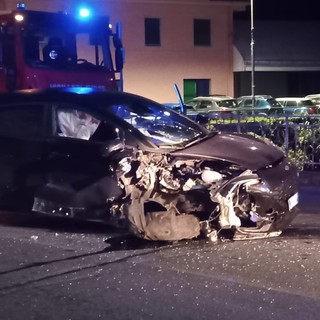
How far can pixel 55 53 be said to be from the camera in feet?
48.6

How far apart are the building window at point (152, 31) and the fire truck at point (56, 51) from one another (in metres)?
22.2

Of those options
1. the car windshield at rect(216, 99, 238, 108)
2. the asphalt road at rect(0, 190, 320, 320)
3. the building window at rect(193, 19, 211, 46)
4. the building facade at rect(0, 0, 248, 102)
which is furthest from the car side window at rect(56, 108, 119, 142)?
the building window at rect(193, 19, 211, 46)

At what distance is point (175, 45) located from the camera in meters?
38.5

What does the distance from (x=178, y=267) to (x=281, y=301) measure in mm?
1371

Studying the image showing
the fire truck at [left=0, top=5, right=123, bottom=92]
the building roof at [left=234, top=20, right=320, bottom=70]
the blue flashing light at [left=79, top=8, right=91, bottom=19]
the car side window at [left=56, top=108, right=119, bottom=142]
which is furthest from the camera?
the building roof at [left=234, top=20, right=320, bottom=70]

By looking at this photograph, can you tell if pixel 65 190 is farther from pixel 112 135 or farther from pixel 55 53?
pixel 55 53

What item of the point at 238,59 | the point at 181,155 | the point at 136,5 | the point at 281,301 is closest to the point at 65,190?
the point at 181,155

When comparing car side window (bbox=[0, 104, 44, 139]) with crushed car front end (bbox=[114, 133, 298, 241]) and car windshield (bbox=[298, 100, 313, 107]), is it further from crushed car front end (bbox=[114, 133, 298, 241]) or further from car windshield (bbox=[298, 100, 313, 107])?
car windshield (bbox=[298, 100, 313, 107])

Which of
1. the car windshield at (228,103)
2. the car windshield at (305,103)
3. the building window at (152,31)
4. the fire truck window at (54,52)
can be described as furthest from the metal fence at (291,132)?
the building window at (152,31)

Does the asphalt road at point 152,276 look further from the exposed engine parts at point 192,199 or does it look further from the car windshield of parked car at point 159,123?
the car windshield of parked car at point 159,123

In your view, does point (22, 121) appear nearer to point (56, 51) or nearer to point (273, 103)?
point (56, 51)

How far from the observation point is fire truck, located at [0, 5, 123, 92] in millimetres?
14289

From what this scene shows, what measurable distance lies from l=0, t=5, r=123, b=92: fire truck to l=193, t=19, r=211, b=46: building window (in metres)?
23.6

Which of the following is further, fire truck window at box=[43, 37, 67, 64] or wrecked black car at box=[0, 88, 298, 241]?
fire truck window at box=[43, 37, 67, 64]
